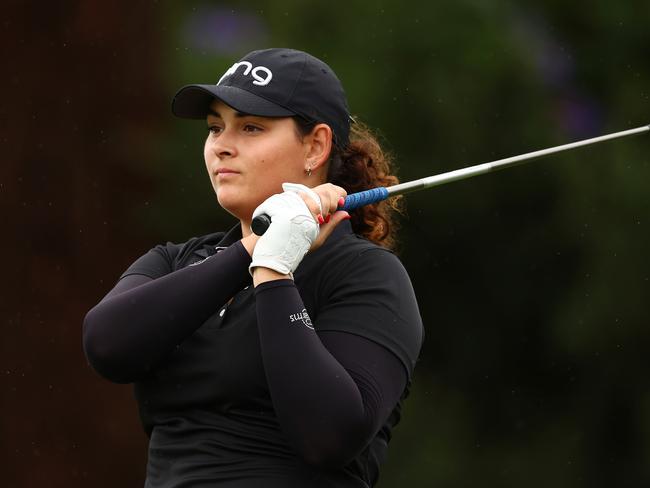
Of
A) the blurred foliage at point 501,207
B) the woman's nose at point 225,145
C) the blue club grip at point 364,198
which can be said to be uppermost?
the woman's nose at point 225,145

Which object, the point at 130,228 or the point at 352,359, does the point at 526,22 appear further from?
the point at 352,359

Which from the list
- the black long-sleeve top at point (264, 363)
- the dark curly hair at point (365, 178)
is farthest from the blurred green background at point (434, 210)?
the black long-sleeve top at point (264, 363)

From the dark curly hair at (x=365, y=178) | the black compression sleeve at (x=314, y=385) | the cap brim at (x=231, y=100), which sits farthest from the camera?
the dark curly hair at (x=365, y=178)

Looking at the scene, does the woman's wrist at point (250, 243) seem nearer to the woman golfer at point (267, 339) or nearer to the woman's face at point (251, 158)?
the woman golfer at point (267, 339)

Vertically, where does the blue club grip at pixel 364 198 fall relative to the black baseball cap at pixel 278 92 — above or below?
below

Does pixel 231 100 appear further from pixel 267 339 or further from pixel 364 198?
pixel 267 339

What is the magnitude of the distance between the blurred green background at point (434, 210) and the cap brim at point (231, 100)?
304 cm

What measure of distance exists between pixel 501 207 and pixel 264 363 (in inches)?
153

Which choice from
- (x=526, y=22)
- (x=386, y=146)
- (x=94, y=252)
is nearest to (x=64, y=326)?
(x=94, y=252)

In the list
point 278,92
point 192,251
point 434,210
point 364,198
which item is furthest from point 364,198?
point 434,210

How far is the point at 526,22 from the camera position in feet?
18.9

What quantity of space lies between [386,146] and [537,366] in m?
1.35

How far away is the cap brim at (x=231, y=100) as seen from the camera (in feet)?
7.47

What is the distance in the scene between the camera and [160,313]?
210 centimetres
